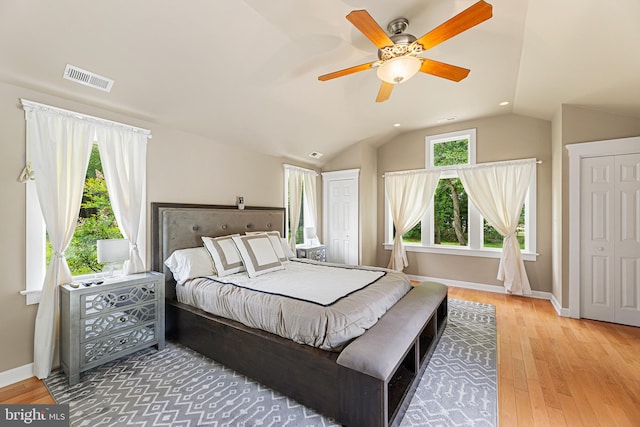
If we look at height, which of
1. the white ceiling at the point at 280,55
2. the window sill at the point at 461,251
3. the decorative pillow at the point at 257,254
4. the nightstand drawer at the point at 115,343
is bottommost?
the nightstand drawer at the point at 115,343

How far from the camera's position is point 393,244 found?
213 inches

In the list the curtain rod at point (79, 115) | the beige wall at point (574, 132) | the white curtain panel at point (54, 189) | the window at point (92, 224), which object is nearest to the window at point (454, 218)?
the beige wall at point (574, 132)

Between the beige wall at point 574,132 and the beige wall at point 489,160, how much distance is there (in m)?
0.60

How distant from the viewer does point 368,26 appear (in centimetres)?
177

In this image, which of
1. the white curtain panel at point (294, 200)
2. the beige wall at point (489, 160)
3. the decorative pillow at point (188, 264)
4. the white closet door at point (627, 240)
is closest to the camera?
the decorative pillow at point (188, 264)

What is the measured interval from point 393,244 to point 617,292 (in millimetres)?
3069

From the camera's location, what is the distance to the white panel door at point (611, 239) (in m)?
3.14

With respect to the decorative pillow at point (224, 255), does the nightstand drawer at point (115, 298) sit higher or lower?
lower

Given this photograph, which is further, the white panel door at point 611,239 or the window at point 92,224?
the white panel door at point 611,239

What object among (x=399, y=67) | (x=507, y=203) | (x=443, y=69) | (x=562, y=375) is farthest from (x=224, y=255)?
(x=507, y=203)

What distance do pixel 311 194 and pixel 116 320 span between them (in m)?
3.67

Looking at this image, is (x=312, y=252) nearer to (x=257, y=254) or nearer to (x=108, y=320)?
(x=257, y=254)

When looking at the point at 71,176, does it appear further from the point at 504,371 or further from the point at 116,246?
the point at 504,371

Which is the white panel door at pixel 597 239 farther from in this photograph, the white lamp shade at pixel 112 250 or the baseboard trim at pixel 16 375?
the baseboard trim at pixel 16 375
